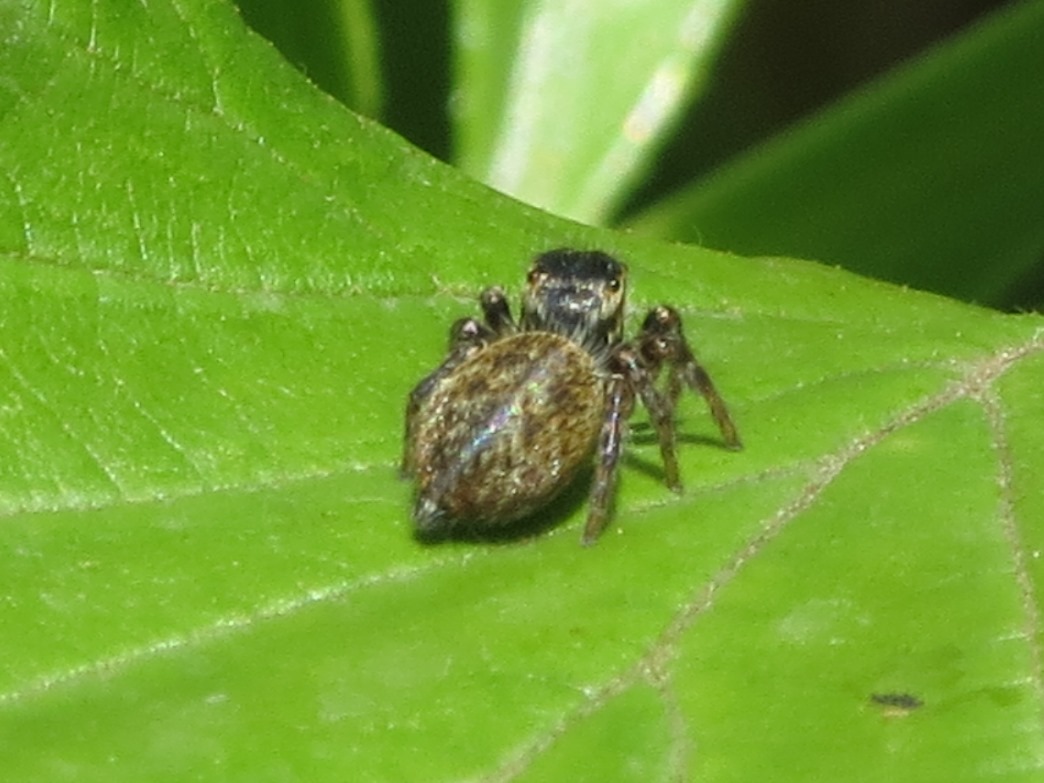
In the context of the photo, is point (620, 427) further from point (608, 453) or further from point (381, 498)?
point (381, 498)

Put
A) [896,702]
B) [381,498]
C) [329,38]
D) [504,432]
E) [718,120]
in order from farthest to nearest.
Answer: [718,120], [329,38], [504,432], [381,498], [896,702]

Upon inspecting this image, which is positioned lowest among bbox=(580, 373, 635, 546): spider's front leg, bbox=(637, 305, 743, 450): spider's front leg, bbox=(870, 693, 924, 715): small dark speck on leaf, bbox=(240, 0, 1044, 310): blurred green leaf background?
bbox=(870, 693, 924, 715): small dark speck on leaf

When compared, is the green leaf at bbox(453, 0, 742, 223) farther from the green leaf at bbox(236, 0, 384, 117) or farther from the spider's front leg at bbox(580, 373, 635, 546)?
the spider's front leg at bbox(580, 373, 635, 546)

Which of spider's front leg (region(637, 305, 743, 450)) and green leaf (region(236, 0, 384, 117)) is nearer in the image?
spider's front leg (region(637, 305, 743, 450))

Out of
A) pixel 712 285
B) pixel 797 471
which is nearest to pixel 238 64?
pixel 712 285

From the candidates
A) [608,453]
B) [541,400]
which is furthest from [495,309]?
[608,453]

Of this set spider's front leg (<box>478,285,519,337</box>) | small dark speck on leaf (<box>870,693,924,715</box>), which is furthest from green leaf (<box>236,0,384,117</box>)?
small dark speck on leaf (<box>870,693,924,715</box>)
